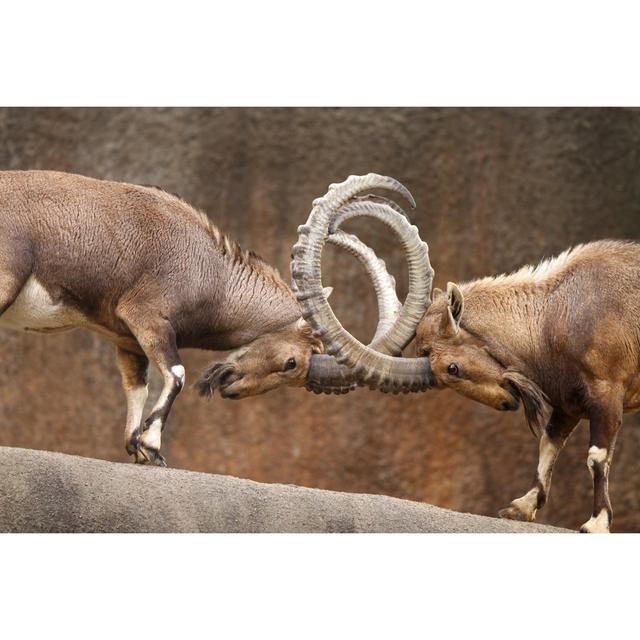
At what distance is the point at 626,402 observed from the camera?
506 inches

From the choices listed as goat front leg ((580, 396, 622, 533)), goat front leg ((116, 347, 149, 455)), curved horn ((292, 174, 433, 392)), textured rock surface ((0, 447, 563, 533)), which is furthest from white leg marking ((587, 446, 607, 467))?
goat front leg ((116, 347, 149, 455))

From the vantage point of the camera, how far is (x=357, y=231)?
679 inches

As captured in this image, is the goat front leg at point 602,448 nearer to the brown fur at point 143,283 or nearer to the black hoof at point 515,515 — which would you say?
the black hoof at point 515,515

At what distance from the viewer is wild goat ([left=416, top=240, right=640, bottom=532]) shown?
12.4 m

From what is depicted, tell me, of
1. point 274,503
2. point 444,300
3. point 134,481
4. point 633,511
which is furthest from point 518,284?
point 633,511

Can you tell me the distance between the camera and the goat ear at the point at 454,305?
12602mm

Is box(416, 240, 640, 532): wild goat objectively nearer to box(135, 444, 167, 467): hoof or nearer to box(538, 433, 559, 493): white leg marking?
box(538, 433, 559, 493): white leg marking

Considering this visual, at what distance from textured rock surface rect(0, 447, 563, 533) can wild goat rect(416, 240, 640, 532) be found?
0.99 meters

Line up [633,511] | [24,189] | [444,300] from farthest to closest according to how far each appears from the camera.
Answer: [633,511] → [444,300] → [24,189]

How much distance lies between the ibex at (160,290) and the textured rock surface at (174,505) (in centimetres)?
82

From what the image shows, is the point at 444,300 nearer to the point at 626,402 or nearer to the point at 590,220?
the point at 626,402

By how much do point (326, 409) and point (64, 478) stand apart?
6.48 meters

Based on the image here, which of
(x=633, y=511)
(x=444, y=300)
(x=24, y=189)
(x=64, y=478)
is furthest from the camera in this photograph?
(x=633, y=511)

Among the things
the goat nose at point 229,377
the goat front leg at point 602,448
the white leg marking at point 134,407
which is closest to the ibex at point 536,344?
the goat front leg at point 602,448
